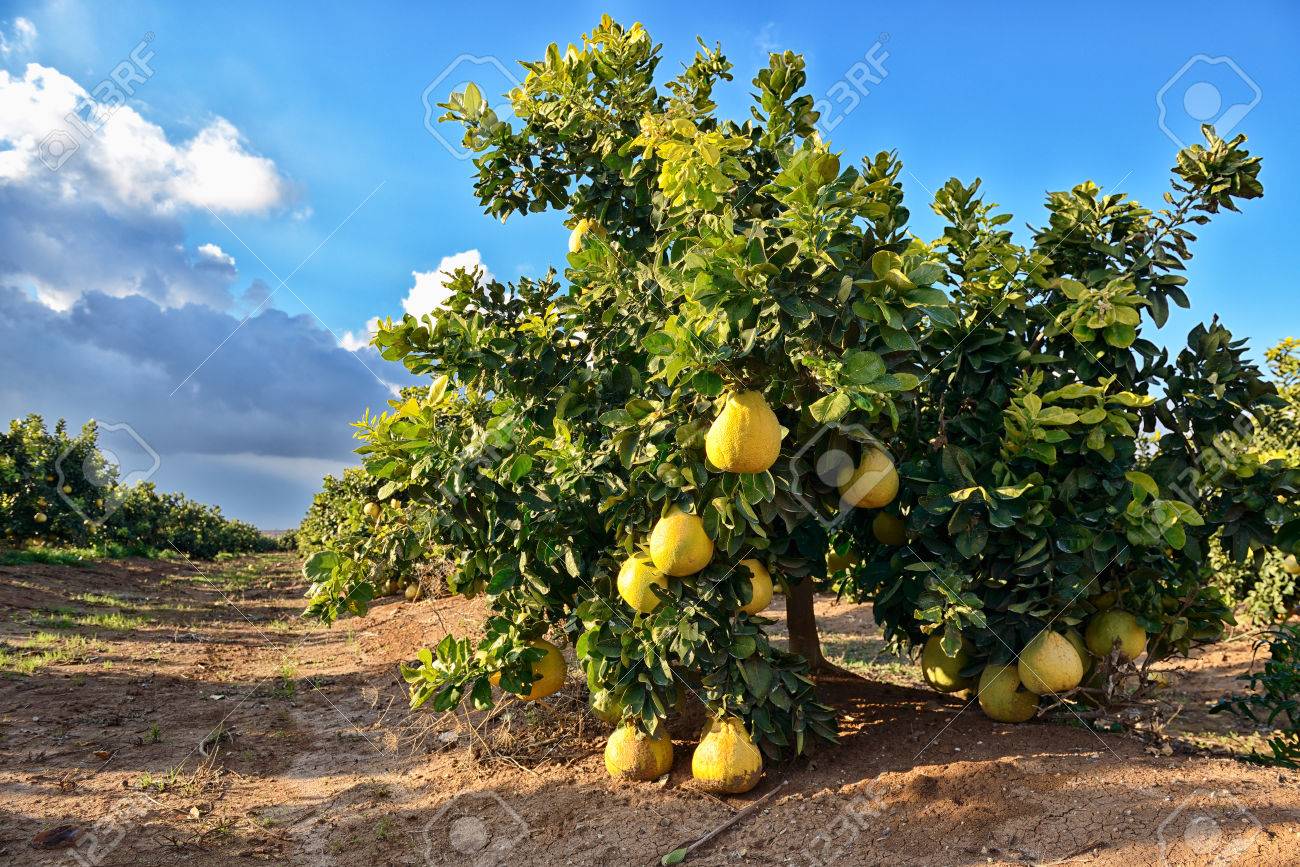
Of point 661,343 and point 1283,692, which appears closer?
point 661,343

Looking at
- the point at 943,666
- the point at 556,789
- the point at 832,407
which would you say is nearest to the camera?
the point at 832,407

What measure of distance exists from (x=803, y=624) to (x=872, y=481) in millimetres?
1894

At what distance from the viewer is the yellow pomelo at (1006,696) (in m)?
4.29

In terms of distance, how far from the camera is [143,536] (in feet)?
90.4

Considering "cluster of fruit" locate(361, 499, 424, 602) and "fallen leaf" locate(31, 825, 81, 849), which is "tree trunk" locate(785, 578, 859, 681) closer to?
"cluster of fruit" locate(361, 499, 424, 602)

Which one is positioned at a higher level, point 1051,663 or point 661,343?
point 661,343

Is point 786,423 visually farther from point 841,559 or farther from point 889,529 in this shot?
point 841,559

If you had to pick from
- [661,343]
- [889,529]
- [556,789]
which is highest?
[661,343]

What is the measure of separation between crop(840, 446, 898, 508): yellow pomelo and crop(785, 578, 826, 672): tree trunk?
62.2 inches

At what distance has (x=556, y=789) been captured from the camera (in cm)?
445

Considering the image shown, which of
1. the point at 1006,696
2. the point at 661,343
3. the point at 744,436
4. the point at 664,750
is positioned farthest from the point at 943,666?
the point at 661,343

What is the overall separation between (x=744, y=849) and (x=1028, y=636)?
1.83 m

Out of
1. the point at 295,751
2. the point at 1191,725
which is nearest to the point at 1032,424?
the point at 1191,725

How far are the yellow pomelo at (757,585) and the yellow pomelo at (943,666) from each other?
1.20 meters
